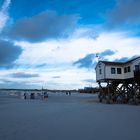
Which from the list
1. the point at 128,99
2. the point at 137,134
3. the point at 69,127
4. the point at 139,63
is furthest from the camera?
the point at 128,99

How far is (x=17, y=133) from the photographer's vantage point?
Result: 12414 millimetres

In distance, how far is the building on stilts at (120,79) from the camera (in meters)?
37.4

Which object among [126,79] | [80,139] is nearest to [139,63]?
[126,79]

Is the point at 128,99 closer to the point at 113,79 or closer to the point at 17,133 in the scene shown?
the point at 113,79

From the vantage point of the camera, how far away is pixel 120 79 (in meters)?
40.1

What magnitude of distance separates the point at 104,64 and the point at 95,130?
2690 cm

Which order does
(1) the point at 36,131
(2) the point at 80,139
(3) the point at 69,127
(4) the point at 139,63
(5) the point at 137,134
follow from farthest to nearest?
1. (4) the point at 139,63
2. (3) the point at 69,127
3. (1) the point at 36,131
4. (5) the point at 137,134
5. (2) the point at 80,139

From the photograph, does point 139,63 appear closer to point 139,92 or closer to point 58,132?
point 139,92

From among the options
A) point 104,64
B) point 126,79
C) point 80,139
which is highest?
point 104,64

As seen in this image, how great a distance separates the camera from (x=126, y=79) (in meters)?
39.4

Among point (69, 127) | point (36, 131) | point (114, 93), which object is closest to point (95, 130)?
point (69, 127)

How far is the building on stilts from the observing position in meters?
37.4

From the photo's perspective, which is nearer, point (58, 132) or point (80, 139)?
point (80, 139)

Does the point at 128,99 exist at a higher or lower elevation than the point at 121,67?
lower
